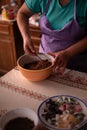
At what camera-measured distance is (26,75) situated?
108 centimetres

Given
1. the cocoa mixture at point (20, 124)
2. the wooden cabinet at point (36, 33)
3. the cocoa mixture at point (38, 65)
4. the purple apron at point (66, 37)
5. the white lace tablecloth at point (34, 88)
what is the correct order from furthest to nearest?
the wooden cabinet at point (36, 33) → the purple apron at point (66, 37) → the cocoa mixture at point (38, 65) → the white lace tablecloth at point (34, 88) → the cocoa mixture at point (20, 124)

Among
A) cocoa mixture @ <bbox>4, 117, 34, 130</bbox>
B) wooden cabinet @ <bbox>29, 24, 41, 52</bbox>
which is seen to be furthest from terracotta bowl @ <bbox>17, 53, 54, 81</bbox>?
wooden cabinet @ <bbox>29, 24, 41, 52</bbox>

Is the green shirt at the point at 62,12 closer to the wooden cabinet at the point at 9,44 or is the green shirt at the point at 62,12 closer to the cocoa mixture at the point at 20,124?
the cocoa mixture at the point at 20,124

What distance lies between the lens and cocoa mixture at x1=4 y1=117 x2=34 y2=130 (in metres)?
0.76

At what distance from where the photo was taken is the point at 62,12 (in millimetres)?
1209

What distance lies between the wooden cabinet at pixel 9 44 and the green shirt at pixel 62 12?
3.25ft

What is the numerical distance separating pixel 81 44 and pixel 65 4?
0.71 feet

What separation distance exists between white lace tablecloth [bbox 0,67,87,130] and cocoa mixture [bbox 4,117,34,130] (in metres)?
0.14

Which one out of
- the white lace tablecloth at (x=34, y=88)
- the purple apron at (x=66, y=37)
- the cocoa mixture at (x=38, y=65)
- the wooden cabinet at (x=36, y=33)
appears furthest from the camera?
the wooden cabinet at (x=36, y=33)

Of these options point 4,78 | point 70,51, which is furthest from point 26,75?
point 70,51

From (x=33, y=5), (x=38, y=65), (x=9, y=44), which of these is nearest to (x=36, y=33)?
(x=9, y=44)

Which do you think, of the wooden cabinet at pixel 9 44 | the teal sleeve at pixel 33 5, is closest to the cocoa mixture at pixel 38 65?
the teal sleeve at pixel 33 5

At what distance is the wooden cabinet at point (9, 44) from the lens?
2.25 meters

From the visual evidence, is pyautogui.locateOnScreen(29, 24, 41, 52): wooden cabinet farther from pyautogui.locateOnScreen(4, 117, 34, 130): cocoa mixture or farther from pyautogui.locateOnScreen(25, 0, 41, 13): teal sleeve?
pyautogui.locateOnScreen(4, 117, 34, 130): cocoa mixture
